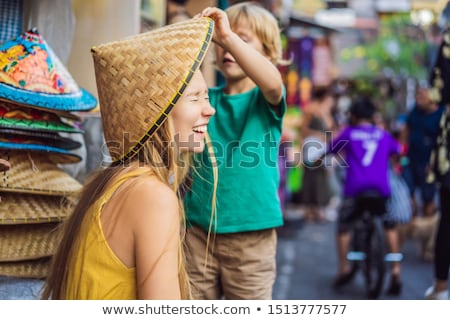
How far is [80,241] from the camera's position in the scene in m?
1.90

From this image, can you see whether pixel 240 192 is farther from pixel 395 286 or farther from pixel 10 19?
pixel 395 286

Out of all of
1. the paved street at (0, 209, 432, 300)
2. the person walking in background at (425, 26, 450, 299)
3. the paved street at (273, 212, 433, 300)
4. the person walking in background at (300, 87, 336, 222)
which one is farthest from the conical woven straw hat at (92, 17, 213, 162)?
the person walking in background at (300, 87, 336, 222)

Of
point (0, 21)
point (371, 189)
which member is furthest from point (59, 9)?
point (371, 189)

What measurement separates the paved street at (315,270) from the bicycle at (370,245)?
158 millimetres

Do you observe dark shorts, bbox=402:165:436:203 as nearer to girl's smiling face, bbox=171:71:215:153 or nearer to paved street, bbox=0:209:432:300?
paved street, bbox=0:209:432:300

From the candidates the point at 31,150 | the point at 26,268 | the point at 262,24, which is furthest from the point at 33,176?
the point at 262,24

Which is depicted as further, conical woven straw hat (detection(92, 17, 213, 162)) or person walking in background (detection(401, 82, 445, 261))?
person walking in background (detection(401, 82, 445, 261))

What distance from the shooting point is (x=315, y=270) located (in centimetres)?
651

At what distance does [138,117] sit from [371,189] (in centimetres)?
409

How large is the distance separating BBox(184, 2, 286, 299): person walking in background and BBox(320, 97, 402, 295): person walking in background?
2.87m

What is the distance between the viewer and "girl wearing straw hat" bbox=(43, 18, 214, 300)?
1.80 m

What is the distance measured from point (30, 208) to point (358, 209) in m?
3.74

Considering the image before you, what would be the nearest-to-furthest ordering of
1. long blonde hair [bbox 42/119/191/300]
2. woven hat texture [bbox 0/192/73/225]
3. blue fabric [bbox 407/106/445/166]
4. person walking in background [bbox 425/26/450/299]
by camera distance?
long blonde hair [bbox 42/119/191/300], woven hat texture [bbox 0/192/73/225], person walking in background [bbox 425/26/450/299], blue fabric [bbox 407/106/445/166]
